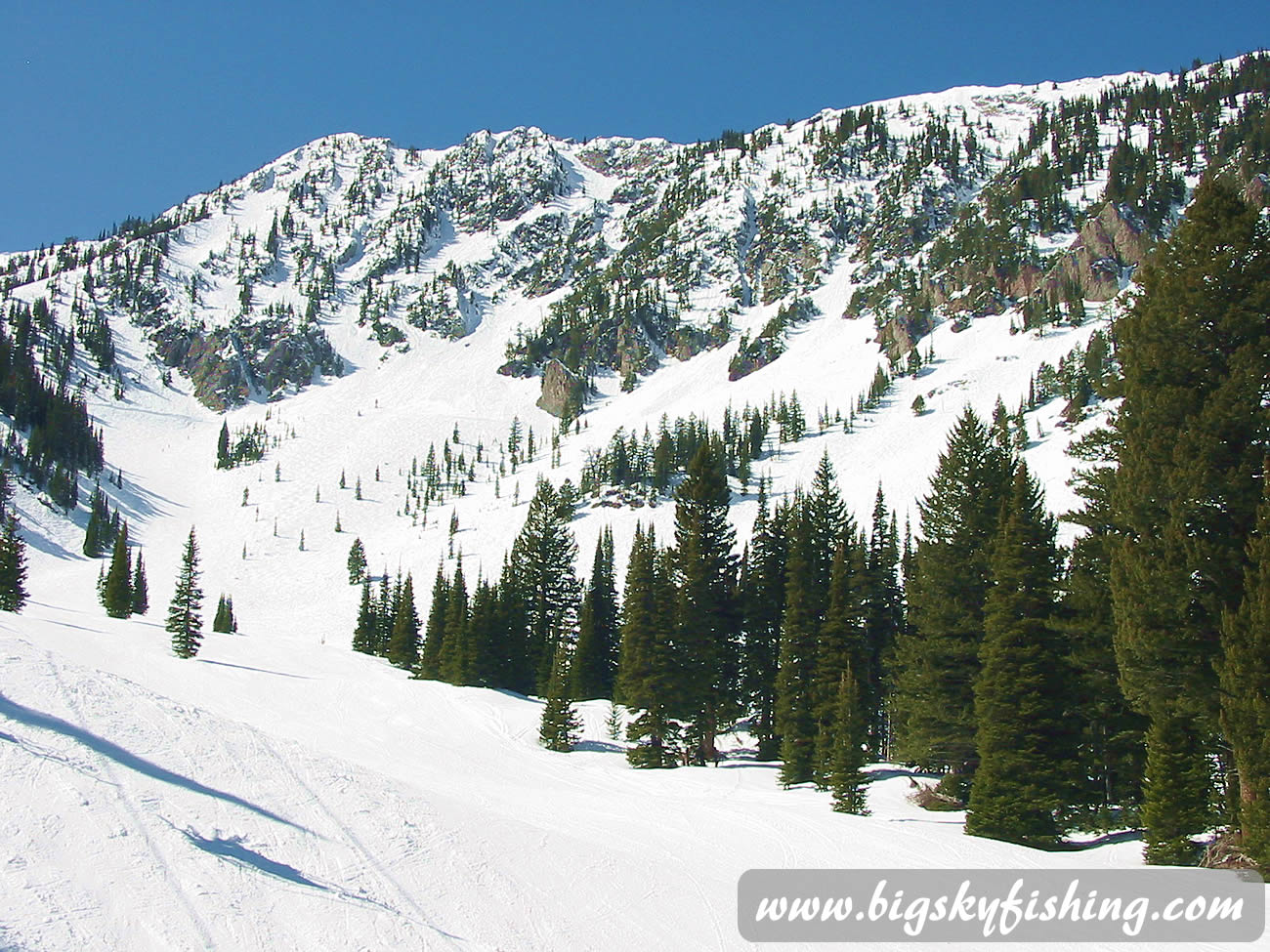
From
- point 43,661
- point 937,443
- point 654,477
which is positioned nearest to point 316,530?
point 654,477

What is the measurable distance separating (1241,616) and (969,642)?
34.2 feet

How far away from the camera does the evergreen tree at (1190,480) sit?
13297 millimetres

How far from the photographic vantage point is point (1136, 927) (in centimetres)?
966

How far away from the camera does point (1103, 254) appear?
600 feet

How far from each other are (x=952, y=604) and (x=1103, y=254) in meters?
196

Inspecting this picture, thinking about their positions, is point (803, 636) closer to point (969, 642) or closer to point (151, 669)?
point (969, 642)

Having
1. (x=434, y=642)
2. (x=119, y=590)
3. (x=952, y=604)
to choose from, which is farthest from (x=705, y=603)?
(x=119, y=590)

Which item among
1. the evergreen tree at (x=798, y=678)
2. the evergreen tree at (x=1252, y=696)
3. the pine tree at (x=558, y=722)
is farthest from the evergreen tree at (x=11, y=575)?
the evergreen tree at (x=1252, y=696)

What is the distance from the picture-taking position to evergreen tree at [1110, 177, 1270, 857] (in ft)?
43.6

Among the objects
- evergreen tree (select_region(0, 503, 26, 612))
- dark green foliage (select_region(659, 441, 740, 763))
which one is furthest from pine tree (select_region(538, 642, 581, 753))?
evergreen tree (select_region(0, 503, 26, 612))

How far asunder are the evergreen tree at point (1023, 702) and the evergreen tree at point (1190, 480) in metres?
3.09

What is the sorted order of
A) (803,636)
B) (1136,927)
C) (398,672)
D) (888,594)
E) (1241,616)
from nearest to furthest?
(1136,927), (1241,616), (803,636), (888,594), (398,672)

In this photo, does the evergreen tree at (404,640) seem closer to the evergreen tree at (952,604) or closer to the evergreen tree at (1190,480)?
the evergreen tree at (952,604)

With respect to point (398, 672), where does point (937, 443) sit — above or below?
above
